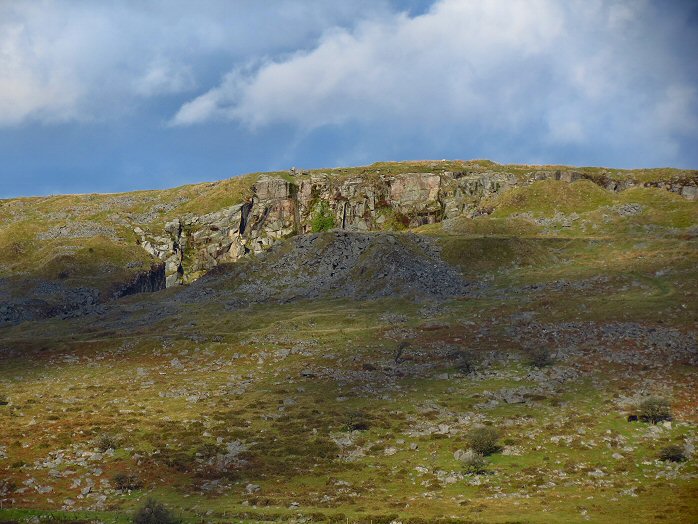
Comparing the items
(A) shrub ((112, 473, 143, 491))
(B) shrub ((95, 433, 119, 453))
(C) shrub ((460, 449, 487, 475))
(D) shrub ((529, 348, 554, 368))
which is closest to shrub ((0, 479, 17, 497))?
(A) shrub ((112, 473, 143, 491))

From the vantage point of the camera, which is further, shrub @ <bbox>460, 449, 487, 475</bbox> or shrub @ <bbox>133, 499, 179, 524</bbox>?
shrub @ <bbox>460, 449, 487, 475</bbox>

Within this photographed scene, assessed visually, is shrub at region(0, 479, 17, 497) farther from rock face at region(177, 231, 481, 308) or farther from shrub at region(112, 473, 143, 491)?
rock face at region(177, 231, 481, 308)

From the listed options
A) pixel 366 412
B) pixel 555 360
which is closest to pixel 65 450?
pixel 366 412

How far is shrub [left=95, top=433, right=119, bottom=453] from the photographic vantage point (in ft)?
136

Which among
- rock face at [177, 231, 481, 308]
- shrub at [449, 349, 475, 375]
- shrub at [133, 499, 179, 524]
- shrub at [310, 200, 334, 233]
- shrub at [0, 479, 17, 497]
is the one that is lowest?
shrub at [0, 479, 17, 497]

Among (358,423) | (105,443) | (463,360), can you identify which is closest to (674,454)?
(358,423)

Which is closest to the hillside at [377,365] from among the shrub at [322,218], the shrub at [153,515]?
the shrub at [153,515]

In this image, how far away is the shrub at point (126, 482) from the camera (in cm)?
3494

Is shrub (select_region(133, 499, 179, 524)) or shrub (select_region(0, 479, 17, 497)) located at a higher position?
shrub (select_region(133, 499, 179, 524))

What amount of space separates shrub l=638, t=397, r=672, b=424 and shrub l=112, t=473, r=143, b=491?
34.9 m

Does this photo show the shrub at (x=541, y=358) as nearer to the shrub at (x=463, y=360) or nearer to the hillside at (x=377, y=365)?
the hillside at (x=377, y=365)

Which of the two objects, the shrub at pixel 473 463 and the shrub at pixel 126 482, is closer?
the shrub at pixel 126 482

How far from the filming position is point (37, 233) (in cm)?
15575

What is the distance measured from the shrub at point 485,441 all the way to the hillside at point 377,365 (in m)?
0.15
